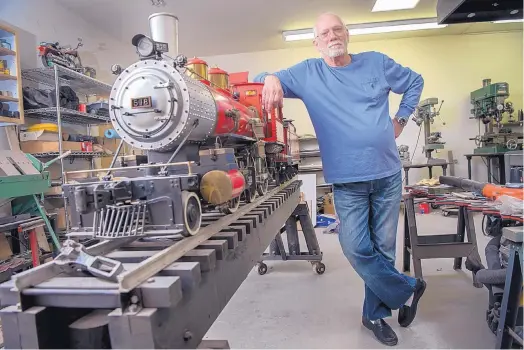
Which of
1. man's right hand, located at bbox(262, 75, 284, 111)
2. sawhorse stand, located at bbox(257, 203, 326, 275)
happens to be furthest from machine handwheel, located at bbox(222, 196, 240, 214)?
sawhorse stand, located at bbox(257, 203, 326, 275)

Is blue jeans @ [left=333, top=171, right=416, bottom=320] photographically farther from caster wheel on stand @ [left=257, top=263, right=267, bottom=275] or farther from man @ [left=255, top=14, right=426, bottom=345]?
caster wheel on stand @ [left=257, top=263, right=267, bottom=275]

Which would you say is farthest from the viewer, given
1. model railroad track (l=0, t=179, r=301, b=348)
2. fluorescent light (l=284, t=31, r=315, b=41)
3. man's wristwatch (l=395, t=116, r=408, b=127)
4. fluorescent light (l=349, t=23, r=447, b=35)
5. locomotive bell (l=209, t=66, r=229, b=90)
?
fluorescent light (l=284, t=31, r=315, b=41)

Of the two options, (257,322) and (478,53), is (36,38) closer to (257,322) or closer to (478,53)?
(257,322)

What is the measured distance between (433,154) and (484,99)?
154cm

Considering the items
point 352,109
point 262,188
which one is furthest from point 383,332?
point 352,109

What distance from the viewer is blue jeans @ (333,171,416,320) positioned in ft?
7.64

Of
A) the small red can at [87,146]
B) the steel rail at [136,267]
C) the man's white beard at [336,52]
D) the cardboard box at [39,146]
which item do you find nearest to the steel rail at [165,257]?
the steel rail at [136,267]

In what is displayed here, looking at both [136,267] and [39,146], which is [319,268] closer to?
[136,267]

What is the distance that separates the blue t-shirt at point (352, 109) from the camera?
2305 mm

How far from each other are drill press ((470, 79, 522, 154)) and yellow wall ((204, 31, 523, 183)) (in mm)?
584

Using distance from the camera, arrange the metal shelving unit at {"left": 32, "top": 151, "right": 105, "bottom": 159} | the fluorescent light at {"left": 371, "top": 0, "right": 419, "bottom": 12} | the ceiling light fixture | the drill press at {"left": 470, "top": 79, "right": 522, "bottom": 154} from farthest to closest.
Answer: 1. the ceiling light fixture
2. the drill press at {"left": 470, "top": 79, "right": 522, "bottom": 154}
3. the fluorescent light at {"left": 371, "top": 0, "right": 419, "bottom": 12}
4. the metal shelving unit at {"left": 32, "top": 151, "right": 105, "bottom": 159}

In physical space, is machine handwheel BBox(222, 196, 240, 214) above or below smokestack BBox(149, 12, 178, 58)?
below

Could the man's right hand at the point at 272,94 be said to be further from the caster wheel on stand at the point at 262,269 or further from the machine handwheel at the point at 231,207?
the caster wheel on stand at the point at 262,269

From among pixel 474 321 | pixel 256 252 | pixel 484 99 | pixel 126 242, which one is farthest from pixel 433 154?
pixel 126 242
